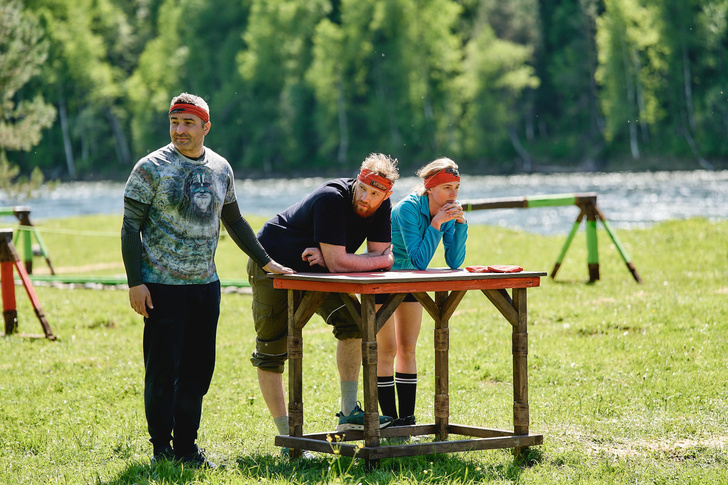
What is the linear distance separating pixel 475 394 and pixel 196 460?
2.68m

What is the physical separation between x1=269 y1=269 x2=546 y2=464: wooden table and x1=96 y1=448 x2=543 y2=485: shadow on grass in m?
0.09

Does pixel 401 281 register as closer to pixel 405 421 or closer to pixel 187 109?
pixel 405 421

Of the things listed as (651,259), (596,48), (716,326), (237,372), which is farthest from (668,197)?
(596,48)

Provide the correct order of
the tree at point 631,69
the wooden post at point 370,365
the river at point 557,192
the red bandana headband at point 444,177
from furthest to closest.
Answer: the tree at point 631,69 → the river at point 557,192 → the red bandana headband at point 444,177 → the wooden post at point 370,365

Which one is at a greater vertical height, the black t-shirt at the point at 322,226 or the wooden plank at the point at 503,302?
the black t-shirt at the point at 322,226

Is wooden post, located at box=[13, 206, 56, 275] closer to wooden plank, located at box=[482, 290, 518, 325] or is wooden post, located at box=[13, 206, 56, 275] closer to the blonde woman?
the blonde woman

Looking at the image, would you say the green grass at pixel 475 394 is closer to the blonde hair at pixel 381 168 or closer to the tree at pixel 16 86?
the blonde hair at pixel 381 168

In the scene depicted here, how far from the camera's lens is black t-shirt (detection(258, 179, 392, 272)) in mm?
5051

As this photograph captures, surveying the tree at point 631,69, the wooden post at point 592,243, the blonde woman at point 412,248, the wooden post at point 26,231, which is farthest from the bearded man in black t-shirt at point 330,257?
the tree at point 631,69

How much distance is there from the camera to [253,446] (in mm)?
5668

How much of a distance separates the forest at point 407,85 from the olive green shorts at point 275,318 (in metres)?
50.6

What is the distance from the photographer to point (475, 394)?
697 cm

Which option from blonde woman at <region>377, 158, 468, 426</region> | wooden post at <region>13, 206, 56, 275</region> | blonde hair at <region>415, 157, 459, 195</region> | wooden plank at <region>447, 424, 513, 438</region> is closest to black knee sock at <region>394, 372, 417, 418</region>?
blonde woman at <region>377, 158, 468, 426</region>

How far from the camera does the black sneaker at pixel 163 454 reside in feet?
16.5
